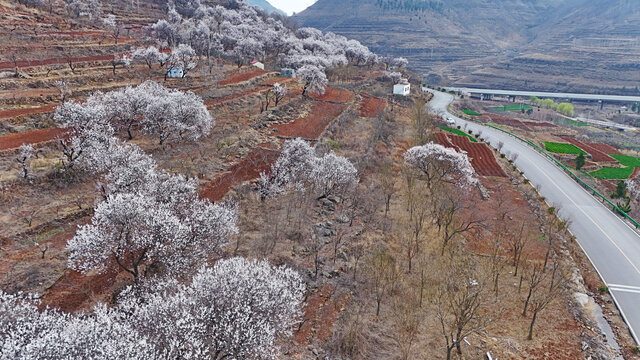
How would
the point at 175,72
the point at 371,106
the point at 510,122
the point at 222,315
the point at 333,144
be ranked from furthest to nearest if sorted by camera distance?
the point at 510,122
the point at 371,106
the point at 175,72
the point at 333,144
the point at 222,315

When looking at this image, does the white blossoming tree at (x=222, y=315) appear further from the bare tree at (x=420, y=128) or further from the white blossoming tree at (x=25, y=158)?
the bare tree at (x=420, y=128)

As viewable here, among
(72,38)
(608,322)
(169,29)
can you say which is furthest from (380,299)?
(169,29)

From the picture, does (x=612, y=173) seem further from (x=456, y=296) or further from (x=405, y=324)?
(x=405, y=324)

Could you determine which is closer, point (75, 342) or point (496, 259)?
point (75, 342)

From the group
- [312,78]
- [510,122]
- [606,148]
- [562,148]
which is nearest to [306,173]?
[312,78]

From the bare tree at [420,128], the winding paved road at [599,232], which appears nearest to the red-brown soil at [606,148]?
the winding paved road at [599,232]

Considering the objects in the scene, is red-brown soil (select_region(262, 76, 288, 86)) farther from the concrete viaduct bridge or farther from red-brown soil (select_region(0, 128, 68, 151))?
the concrete viaduct bridge
